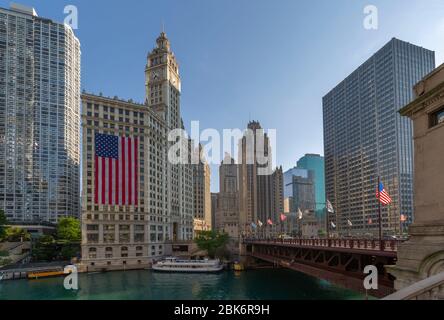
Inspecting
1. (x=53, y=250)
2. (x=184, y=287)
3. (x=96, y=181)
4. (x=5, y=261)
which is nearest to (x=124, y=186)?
(x=96, y=181)

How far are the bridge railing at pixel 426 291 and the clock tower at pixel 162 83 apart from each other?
111285 millimetres

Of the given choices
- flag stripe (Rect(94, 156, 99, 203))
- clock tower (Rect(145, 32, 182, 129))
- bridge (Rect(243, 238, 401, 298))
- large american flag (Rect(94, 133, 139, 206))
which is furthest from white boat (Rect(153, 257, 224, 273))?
clock tower (Rect(145, 32, 182, 129))

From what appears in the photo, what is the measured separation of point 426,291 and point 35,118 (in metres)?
162

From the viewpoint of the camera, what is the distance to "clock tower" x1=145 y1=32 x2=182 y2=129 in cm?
11888

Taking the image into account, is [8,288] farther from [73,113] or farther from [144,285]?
[73,113]

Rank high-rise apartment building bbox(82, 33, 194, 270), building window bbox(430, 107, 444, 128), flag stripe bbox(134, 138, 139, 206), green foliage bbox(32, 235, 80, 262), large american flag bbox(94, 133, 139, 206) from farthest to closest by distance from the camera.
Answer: flag stripe bbox(134, 138, 139, 206) < green foliage bbox(32, 235, 80, 262) < high-rise apartment building bbox(82, 33, 194, 270) < large american flag bbox(94, 133, 139, 206) < building window bbox(430, 107, 444, 128)

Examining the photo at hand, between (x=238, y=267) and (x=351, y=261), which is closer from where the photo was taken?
(x=351, y=261)

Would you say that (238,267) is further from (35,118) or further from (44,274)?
(35,118)

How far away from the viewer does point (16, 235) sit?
340 ft

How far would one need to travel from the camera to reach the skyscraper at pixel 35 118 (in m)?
136

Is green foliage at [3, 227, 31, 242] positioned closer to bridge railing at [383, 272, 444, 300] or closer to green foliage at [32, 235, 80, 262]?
→ green foliage at [32, 235, 80, 262]

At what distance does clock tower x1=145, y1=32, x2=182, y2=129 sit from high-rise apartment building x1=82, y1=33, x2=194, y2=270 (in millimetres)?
7318

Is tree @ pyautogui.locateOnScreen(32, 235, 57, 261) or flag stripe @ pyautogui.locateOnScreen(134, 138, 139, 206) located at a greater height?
flag stripe @ pyautogui.locateOnScreen(134, 138, 139, 206)

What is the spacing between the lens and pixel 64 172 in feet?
487
